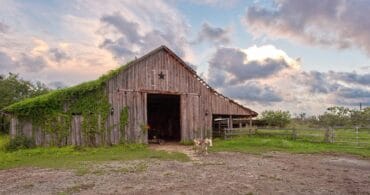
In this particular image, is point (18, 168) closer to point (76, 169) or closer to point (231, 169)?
point (76, 169)

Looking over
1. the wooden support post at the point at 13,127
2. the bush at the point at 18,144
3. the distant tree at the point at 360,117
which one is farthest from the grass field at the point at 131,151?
the distant tree at the point at 360,117

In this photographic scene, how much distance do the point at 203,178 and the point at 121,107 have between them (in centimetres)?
1238

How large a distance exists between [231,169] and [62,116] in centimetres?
1185

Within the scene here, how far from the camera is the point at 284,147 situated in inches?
869

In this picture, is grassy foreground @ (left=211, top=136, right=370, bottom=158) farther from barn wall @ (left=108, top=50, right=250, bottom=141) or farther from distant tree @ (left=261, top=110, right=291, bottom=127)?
distant tree @ (left=261, top=110, right=291, bottom=127)

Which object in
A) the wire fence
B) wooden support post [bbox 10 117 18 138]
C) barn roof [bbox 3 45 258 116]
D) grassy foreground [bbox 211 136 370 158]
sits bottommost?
grassy foreground [bbox 211 136 370 158]

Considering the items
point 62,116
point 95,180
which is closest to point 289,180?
point 95,180

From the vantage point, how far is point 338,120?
46031mm

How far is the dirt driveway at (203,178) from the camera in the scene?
1033cm

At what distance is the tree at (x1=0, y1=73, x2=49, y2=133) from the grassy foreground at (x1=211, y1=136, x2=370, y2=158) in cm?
2784

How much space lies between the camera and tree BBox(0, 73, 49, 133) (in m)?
42.7

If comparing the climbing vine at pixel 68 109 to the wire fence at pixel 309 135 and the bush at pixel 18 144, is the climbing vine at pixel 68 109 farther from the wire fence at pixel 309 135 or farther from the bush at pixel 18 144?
the wire fence at pixel 309 135

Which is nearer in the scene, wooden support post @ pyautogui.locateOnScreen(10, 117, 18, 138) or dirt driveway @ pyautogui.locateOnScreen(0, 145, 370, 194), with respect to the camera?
dirt driveway @ pyautogui.locateOnScreen(0, 145, 370, 194)

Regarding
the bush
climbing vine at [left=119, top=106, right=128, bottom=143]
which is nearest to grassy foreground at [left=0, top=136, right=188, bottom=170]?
the bush
